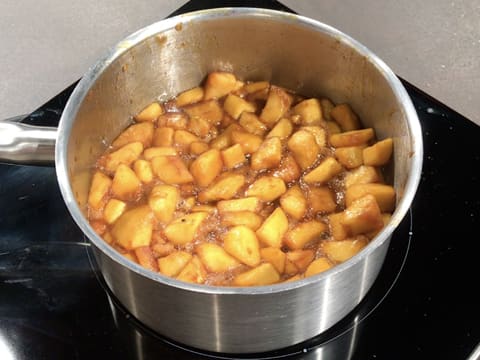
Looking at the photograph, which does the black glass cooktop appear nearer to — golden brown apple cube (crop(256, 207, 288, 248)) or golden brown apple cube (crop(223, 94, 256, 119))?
golden brown apple cube (crop(256, 207, 288, 248))

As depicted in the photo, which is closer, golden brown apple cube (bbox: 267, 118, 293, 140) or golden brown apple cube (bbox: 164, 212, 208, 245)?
golden brown apple cube (bbox: 164, 212, 208, 245)

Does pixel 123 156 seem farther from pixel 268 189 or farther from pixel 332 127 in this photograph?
pixel 332 127

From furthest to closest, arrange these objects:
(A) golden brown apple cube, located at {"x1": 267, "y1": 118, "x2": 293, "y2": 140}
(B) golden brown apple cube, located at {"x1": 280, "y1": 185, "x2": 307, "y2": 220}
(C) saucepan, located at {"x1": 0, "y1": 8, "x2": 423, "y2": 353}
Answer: (A) golden brown apple cube, located at {"x1": 267, "y1": 118, "x2": 293, "y2": 140}, (B) golden brown apple cube, located at {"x1": 280, "y1": 185, "x2": 307, "y2": 220}, (C) saucepan, located at {"x1": 0, "y1": 8, "x2": 423, "y2": 353}

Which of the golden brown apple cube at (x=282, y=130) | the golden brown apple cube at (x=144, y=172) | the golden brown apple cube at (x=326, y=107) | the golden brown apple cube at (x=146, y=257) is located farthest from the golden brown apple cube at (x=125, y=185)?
the golden brown apple cube at (x=326, y=107)

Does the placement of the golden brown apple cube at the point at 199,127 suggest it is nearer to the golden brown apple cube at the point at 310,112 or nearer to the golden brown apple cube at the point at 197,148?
the golden brown apple cube at the point at 197,148

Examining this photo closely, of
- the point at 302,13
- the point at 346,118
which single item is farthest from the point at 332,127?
the point at 302,13

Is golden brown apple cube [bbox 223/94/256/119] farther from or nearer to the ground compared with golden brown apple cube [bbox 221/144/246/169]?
farther from the ground

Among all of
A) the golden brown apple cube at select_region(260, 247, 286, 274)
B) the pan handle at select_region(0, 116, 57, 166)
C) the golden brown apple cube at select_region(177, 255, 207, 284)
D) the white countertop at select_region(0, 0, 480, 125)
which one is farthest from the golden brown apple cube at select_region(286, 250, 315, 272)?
the white countertop at select_region(0, 0, 480, 125)
